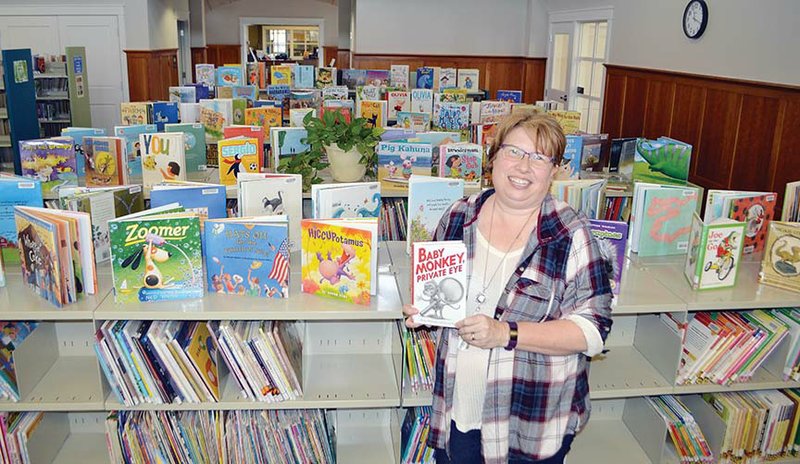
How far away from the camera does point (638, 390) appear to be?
8.16 feet

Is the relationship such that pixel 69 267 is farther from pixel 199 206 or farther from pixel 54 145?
pixel 54 145

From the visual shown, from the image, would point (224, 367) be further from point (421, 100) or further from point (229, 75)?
point (229, 75)

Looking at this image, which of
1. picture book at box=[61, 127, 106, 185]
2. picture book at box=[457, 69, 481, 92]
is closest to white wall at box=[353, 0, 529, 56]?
picture book at box=[457, 69, 481, 92]

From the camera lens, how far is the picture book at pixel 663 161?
4164 millimetres

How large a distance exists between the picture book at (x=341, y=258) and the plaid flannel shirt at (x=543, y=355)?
0.53 m

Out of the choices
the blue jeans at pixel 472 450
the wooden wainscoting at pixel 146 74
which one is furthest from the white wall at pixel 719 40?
the wooden wainscoting at pixel 146 74

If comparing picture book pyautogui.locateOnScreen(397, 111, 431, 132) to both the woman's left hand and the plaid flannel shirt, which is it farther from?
the woman's left hand

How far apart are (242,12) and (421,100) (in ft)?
36.5

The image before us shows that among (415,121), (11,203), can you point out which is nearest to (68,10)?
(415,121)

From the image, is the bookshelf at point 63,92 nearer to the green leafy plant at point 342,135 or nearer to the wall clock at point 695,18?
the green leafy plant at point 342,135

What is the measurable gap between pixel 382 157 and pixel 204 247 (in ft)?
6.13

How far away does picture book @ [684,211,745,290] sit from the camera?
8.00 ft

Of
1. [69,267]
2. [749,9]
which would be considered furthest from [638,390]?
[749,9]

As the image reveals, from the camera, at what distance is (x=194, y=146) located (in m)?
4.57
